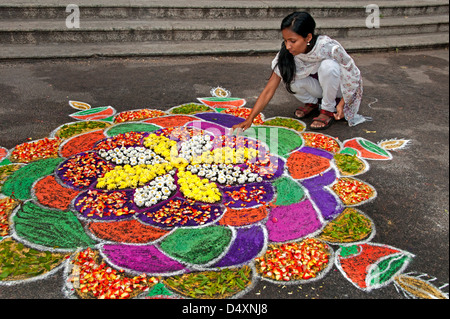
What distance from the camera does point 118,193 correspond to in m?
2.86

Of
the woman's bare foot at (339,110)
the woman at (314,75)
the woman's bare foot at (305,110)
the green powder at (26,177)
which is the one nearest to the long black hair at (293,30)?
the woman at (314,75)

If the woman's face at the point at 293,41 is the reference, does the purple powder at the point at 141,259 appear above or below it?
below

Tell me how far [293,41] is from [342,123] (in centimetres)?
140

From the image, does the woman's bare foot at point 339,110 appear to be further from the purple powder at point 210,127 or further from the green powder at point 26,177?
the green powder at point 26,177

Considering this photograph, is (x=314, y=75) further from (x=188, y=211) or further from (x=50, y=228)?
(x=50, y=228)

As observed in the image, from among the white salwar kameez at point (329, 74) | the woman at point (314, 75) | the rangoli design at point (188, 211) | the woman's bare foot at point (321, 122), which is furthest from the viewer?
the woman's bare foot at point (321, 122)

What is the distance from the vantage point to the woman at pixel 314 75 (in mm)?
3271

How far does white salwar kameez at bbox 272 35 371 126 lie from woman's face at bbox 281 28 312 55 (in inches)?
13.0

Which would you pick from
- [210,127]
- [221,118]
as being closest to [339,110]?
[221,118]

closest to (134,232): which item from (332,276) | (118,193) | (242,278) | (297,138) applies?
(118,193)

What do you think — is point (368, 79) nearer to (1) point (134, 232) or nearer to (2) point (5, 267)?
(1) point (134, 232)

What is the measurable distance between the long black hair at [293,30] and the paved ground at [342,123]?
801 millimetres

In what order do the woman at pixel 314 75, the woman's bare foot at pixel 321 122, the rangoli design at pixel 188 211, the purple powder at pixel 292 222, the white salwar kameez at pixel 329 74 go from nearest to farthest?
1. the rangoli design at pixel 188 211
2. the purple powder at pixel 292 222
3. the woman at pixel 314 75
4. the white salwar kameez at pixel 329 74
5. the woman's bare foot at pixel 321 122
